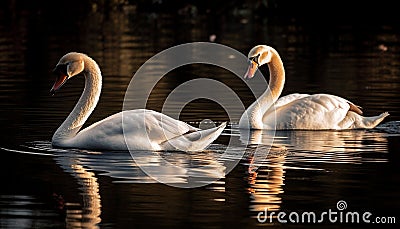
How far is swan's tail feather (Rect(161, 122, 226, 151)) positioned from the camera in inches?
481

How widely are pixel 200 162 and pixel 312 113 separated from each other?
347 centimetres

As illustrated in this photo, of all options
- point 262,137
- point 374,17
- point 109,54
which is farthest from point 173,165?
point 374,17

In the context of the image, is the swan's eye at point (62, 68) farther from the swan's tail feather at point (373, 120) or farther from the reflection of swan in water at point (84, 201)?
the swan's tail feather at point (373, 120)

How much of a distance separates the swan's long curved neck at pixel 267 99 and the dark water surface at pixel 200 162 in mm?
277

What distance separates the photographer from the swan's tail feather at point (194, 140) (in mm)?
12227

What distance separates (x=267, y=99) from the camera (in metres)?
15.7

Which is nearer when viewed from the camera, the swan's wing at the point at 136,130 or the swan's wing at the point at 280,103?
the swan's wing at the point at 136,130

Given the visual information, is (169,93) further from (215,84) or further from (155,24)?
(155,24)

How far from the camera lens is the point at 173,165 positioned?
11656mm

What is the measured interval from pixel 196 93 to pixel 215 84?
4.99 ft

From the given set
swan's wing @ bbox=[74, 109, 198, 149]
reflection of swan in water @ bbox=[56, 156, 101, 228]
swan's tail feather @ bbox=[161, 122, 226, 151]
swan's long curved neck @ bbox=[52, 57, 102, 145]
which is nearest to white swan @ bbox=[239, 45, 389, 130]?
swan's long curved neck @ bbox=[52, 57, 102, 145]

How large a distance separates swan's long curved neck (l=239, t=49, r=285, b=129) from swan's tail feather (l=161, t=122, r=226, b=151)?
261 centimetres

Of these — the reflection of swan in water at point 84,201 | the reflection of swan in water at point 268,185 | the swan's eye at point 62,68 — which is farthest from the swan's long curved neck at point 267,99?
the reflection of swan in water at point 84,201

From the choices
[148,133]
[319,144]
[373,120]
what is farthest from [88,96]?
[373,120]
